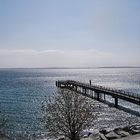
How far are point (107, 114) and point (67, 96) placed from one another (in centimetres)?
2604

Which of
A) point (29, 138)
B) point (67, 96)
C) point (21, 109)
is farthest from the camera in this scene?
point (21, 109)

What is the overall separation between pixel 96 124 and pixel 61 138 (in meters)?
11.0

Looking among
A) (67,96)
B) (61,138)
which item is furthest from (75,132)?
(61,138)

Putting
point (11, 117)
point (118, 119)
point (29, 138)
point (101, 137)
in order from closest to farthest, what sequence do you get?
1. point (101, 137)
2. point (29, 138)
3. point (118, 119)
4. point (11, 117)

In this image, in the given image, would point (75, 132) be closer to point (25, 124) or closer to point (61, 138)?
point (61, 138)

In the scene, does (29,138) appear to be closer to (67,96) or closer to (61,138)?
(61,138)

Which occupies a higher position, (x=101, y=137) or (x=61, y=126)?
(x=61, y=126)

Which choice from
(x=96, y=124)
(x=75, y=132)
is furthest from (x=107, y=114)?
(x=75, y=132)

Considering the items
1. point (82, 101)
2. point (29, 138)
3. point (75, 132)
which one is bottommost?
point (29, 138)

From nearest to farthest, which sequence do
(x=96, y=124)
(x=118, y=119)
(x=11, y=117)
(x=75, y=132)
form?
(x=75, y=132) → (x=96, y=124) → (x=118, y=119) → (x=11, y=117)

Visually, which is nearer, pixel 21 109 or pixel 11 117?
pixel 11 117

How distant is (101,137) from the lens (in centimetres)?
3212

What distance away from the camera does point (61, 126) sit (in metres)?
27.9

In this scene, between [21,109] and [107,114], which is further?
[21,109]
